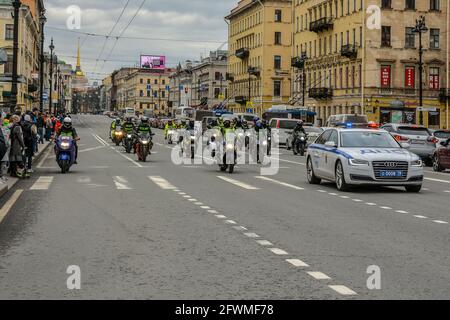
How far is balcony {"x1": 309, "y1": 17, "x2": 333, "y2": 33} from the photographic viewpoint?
8675cm

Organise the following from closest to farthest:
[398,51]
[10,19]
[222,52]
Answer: [398,51] → [10,19] → [222,52]

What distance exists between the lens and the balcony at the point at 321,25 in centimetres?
8675

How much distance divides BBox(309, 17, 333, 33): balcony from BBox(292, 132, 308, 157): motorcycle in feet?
146

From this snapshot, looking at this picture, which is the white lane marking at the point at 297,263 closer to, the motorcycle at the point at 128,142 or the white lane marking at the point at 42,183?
the white lane marking at the point at 42,183

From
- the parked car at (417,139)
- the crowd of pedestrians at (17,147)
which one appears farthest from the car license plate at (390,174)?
the parked car at (417,139)

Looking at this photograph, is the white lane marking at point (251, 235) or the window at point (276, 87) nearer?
the white lane marking at point (251, 235)

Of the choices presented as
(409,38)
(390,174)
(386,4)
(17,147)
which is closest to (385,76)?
(409,38)

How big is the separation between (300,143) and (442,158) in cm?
1359

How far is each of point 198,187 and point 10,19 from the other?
242 ft

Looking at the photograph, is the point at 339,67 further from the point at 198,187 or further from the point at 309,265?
the point at 309,265

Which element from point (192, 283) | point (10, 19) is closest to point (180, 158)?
point (192, 283)

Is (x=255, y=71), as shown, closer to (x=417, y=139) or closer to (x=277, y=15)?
(x=277, y=15)

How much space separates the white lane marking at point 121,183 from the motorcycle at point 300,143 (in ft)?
66.6
